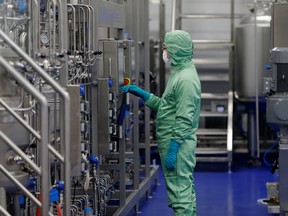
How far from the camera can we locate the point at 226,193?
22.9ft

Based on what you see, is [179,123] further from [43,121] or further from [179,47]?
[43,121]

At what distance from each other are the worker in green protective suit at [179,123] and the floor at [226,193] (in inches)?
54.6

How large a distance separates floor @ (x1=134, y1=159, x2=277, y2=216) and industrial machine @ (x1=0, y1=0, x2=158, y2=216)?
24 cm

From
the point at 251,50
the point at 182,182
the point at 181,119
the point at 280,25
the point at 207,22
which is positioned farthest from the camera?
the point at 207,22

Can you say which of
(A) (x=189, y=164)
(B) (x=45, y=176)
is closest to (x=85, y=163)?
(A) (x=189, y=164)

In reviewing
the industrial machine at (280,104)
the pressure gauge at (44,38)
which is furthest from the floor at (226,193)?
the pressure gauge at (44,38)

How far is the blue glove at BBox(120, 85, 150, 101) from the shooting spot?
5160 mm

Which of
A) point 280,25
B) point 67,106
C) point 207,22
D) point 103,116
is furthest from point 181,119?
point 207,22

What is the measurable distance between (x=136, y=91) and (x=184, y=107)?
72 cm

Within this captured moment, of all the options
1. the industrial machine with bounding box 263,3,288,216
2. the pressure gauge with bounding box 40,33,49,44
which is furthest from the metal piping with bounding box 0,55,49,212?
the industrial machine with bounding box 263,3,288,216

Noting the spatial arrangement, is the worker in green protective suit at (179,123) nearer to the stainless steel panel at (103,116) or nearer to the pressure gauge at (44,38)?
the stainless steel panel at (103,116)

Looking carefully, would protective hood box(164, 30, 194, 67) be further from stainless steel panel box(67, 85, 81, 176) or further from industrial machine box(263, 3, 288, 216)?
stainless steel panel box(67, 85, 81, 176)

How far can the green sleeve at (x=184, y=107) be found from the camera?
461 centimetres

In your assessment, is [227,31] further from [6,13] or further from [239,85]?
[6,13]
